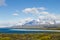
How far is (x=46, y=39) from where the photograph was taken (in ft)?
129

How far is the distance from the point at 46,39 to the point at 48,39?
4.00ft

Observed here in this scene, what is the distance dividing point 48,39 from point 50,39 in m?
1.00

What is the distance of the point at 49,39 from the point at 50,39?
12.5 inches

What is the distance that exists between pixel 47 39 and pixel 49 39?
0.60m

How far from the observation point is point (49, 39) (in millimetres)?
39750

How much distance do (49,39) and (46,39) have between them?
883mm

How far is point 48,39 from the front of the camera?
40438 millimetres

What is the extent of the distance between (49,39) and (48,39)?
2.35 feet

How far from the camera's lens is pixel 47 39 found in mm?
39500

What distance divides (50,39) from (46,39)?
1049 millimetres

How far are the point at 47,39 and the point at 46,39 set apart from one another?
11.1 inches

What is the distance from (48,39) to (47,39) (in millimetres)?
1015
